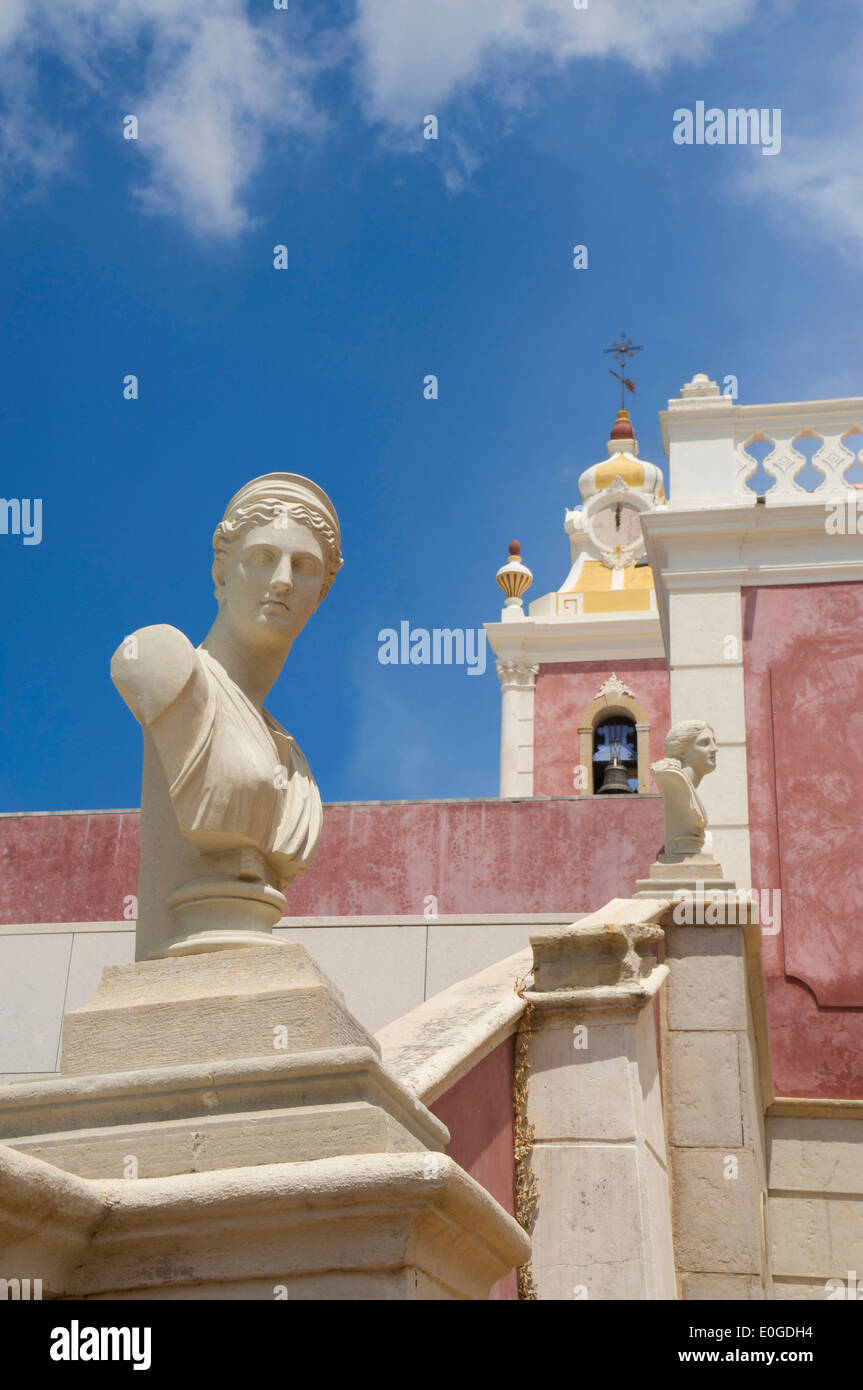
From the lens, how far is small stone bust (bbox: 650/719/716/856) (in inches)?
320

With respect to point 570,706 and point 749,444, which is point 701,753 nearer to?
point 749,444

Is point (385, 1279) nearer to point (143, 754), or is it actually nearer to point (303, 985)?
point (303, 985)

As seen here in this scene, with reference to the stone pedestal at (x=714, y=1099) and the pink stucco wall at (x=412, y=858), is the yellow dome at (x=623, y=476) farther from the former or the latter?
the stone pedestal at (x=714, y=1099)

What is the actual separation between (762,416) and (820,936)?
4516mm

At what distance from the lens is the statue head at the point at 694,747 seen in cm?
830

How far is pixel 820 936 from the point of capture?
10172 millimetres

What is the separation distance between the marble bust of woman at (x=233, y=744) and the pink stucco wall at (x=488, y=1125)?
117 centimetres

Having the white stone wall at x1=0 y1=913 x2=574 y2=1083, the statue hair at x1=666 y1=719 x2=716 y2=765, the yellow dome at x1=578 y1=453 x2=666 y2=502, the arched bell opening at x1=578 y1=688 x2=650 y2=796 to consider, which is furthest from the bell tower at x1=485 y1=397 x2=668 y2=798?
the statue hair at x1=666 y1=719 x2=716 y2=765

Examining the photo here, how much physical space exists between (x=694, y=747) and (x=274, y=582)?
4.54 metres

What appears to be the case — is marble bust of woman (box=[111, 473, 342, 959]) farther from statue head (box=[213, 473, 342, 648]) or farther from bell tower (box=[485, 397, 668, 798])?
bell tower (box=[485, 397, 668, 798])

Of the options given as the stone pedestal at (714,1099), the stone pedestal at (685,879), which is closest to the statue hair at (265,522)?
the stone pedestal at (714,1099)

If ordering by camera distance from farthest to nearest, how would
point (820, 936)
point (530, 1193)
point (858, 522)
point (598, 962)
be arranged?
point (858, 522) < point (820, 936) < point (598, 962) < point (530, 1193)

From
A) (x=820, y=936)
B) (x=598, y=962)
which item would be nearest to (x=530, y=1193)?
(x=598, y=962)

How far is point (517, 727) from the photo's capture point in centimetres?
2283
